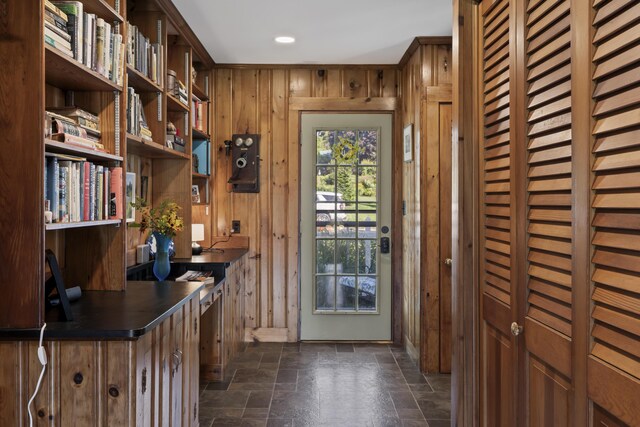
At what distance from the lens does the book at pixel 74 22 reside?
205 centimetres

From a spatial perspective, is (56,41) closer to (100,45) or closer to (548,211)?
(100,45)

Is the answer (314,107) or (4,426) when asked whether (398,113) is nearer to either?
(314,107)

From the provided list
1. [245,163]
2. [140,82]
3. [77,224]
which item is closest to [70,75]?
[77,224]

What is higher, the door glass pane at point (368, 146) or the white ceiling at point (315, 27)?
the white ceiling at point (315, 27)

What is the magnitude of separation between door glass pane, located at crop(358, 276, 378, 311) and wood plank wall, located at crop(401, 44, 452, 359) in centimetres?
29

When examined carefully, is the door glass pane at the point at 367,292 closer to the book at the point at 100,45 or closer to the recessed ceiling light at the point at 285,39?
the recessed ceiling light at the point at 285,39

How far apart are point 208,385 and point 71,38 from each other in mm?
2528

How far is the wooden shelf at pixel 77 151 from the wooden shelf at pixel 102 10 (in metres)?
0.67

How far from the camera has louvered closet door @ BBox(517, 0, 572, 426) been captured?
4.30 feet

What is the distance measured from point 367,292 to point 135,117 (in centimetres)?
278

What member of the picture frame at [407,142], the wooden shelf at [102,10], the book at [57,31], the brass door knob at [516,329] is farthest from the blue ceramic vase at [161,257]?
the brass door knob at [516,329]

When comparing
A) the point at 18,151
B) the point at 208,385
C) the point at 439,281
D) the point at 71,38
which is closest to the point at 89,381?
the point at 18,151

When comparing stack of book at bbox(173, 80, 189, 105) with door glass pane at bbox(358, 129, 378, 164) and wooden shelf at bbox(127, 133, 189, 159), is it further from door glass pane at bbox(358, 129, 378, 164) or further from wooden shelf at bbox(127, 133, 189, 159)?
door glass pane at bbox(358, 129, 378, 164)

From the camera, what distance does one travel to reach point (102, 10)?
2.31 meters
